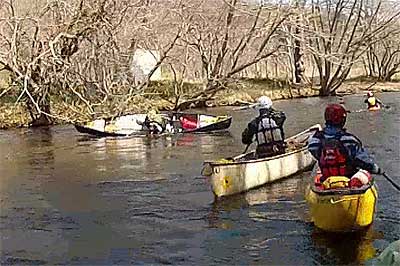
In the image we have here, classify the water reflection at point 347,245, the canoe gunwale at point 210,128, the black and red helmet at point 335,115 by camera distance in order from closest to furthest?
the water reflection at point 347,245, the black and red helmet at point 335,115, the canoe gunwale at point 210,128

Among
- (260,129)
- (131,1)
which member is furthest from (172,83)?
(260,129)

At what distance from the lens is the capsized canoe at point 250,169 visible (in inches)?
440

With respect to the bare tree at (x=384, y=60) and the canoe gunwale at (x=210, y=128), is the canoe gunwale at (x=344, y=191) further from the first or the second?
the bare tree at (x=384, y=60)

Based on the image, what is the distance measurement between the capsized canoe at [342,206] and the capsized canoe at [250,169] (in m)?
2.47

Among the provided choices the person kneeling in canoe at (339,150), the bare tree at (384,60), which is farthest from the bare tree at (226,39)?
the bare tree at (384,60)

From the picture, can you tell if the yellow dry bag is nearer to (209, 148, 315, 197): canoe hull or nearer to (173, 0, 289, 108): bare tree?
(209, 148, 315, 197): canoe hull

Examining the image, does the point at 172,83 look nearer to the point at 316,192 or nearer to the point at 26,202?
the point at 26,202

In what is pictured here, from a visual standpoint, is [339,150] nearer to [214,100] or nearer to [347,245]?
[347,245]

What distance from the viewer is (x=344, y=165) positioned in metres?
8.48

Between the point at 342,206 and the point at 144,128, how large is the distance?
1394 cm

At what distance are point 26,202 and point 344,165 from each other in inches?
236

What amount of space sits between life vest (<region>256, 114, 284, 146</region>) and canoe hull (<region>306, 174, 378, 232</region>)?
10.2 ft

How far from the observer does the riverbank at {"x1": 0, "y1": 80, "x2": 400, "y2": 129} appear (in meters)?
24.6

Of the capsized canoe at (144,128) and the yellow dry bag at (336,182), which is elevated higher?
the yellow dry bag at (336,182)
